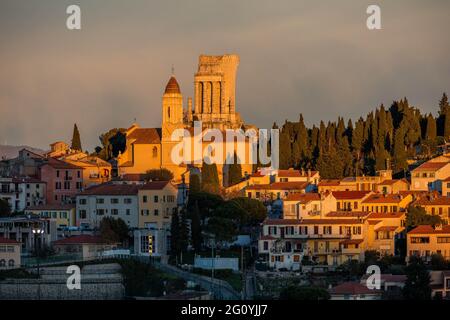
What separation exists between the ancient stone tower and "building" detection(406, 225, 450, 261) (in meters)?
27.5

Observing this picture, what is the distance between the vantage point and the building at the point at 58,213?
82500 mm

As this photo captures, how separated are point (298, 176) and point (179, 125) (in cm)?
666

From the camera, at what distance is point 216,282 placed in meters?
73.2

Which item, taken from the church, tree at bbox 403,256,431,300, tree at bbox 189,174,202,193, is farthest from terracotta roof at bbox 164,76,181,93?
tree at bbox 403,256,431,300

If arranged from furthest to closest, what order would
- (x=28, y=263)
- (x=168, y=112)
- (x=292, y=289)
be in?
(x=168, y=112), (x=28, y=263), (x=292, y=289)

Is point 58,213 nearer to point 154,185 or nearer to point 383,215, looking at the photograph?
point 154,185

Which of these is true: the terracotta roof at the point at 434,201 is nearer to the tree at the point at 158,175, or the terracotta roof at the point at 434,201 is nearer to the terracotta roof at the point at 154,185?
the terracotta roof at the point at 154,185

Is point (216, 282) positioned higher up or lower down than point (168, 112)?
lower down

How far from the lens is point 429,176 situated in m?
87.2

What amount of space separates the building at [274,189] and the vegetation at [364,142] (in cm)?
325

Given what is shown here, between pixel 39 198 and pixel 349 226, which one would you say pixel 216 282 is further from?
pixel 39 198
